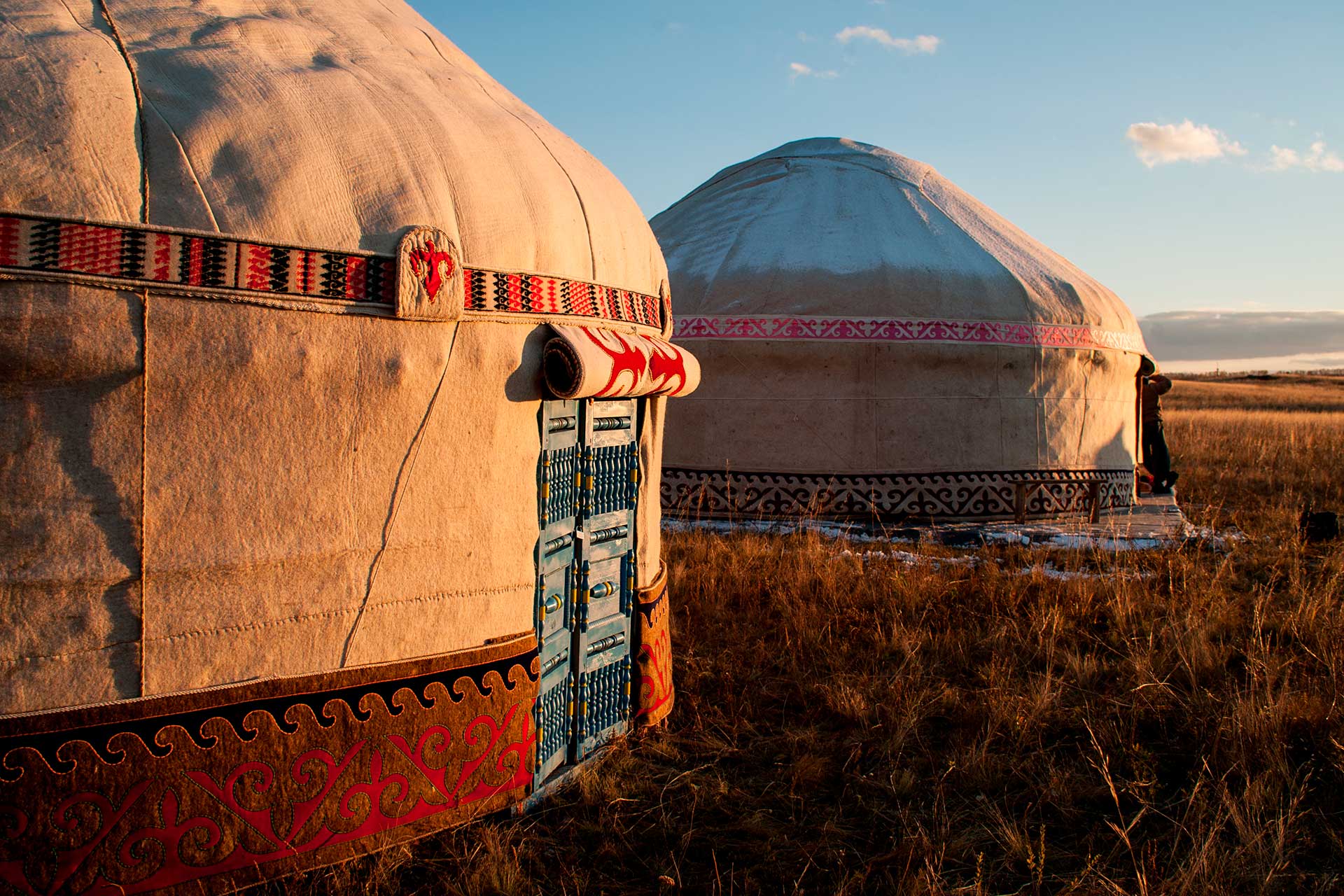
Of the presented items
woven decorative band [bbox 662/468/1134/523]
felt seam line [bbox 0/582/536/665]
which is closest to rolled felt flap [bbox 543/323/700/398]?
felt seam line [bbox 0/582/536/665]

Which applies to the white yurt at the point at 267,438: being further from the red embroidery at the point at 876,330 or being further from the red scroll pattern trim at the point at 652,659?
the red embroidery at the point at 876,330

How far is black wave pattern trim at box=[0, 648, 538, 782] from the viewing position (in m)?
1.75

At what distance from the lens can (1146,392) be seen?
293 inches

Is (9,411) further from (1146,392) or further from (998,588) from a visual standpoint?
(1146,392)

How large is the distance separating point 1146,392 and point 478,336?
6622mm

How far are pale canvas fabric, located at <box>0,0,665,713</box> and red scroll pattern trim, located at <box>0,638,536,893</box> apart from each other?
3.1 inches

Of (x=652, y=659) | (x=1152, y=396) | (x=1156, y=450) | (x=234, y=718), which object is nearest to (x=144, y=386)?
(x=234, y=718)

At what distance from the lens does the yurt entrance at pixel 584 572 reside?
2529 millimetres

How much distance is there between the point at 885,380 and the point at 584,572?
3.70 meters

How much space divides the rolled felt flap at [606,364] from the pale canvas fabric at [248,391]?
3.4 inches

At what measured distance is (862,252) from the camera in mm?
6199

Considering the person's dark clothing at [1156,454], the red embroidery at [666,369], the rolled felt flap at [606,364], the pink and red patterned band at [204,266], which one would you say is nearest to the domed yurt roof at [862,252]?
the person's dark clothing at [1156,454]

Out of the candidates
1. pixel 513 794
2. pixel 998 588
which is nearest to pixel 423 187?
pixel 513 794

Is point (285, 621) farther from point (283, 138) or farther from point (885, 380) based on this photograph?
point (885, 380)
